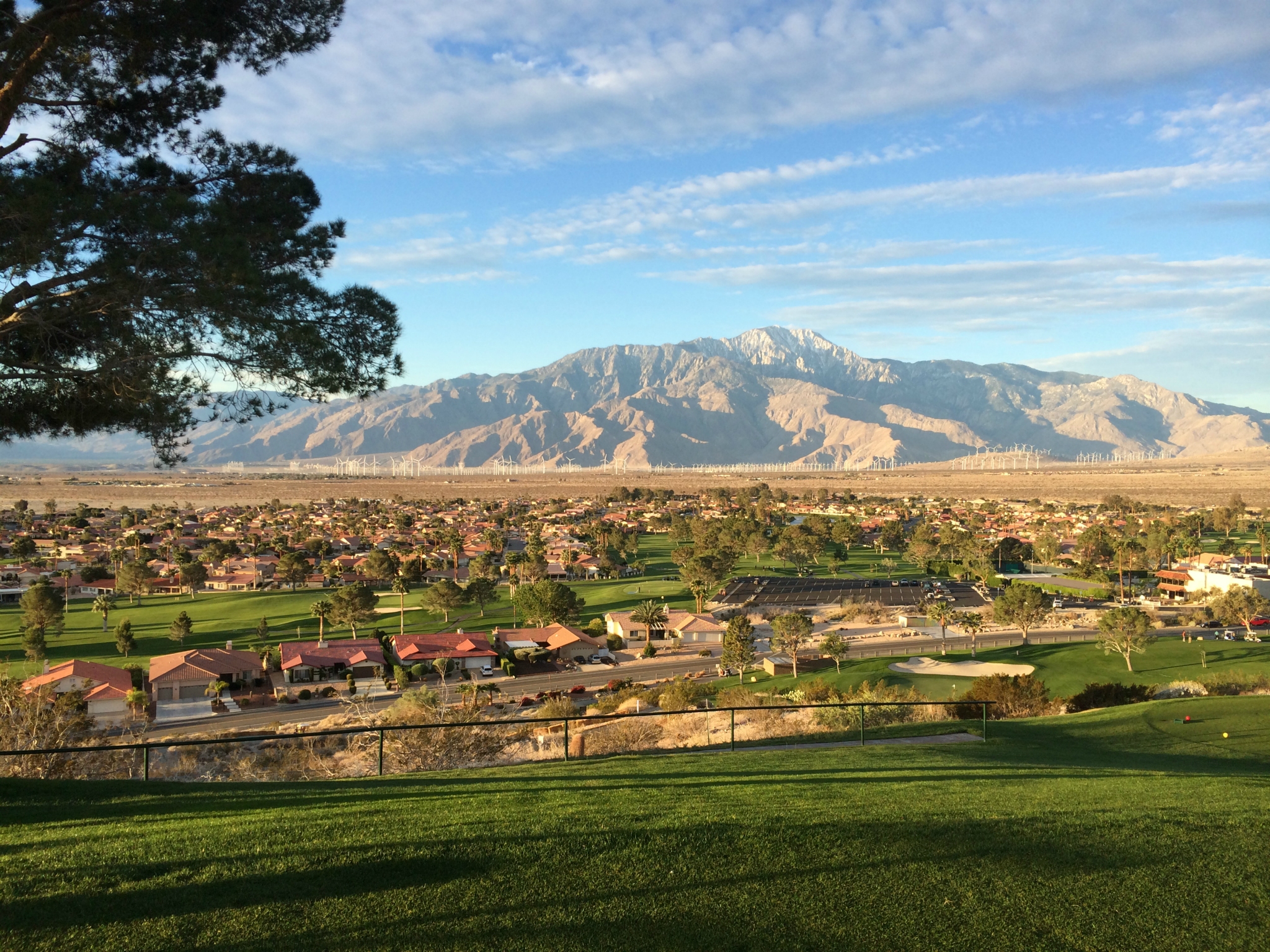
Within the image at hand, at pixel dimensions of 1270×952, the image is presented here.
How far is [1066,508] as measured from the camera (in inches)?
4606

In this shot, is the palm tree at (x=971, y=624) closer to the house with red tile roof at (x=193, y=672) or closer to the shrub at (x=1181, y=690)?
the shrub at (x=1181, y=690)

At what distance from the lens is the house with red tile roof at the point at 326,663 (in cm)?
3600

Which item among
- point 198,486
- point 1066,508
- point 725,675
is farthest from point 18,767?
point 198,486

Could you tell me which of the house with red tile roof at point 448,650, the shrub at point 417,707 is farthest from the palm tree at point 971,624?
the shrub at point 417,707

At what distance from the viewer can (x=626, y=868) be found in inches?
265

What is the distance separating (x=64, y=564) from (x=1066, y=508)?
11573cm

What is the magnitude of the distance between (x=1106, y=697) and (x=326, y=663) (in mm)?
29555

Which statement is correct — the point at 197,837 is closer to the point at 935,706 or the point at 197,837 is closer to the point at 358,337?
the point at 358,337

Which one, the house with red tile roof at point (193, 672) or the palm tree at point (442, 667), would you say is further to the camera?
the palm tree at point (442, 667)

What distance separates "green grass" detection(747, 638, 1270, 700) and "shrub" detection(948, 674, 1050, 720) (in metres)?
3.00

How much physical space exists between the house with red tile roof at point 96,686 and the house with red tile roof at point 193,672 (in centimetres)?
115

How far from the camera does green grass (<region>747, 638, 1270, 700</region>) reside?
32.7 metres

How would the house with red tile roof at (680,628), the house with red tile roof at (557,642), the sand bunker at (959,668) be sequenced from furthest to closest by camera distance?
1. the house with red tile roof at (680,628)
2. the house with red tile roof at (557,642)
3. the sand bunker at (959,668)

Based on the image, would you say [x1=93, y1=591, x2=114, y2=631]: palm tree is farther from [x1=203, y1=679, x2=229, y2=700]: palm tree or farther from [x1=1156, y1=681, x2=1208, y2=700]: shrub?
[x1=1156, y1=681, x2=1208, y2=700]: shrub
